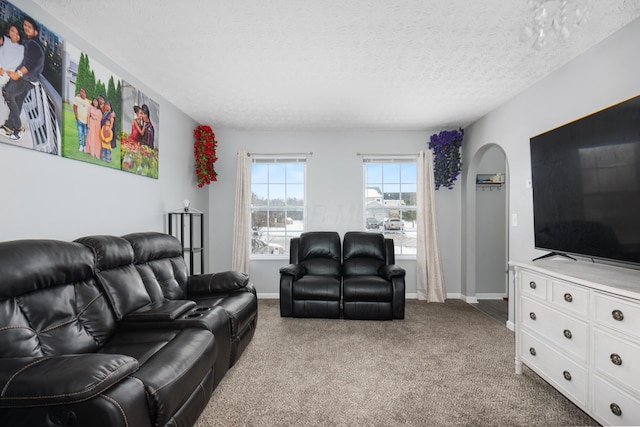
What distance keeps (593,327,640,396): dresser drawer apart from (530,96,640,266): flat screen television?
494 millimetres

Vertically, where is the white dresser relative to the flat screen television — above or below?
below

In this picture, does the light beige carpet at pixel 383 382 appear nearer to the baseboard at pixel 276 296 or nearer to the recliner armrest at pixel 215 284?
the recliner armrest at pixel 215 284

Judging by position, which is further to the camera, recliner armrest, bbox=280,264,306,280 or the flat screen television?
recliner armrest, bbox=280,264,306,280

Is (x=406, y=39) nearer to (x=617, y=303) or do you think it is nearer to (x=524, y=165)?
(x=524, y=165)

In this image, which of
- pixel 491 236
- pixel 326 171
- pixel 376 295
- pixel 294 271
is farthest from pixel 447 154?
pixel 294 271

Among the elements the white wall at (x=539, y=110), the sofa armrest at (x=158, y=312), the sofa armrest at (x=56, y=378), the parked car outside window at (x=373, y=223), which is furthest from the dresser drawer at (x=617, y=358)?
the parked car outside window at (x=373, y=223)

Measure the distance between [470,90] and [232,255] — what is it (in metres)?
3.81

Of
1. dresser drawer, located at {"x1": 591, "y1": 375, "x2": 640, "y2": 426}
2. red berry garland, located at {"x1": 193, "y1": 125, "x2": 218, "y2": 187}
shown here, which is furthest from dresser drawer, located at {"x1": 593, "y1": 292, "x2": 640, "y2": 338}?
red berry garland, located at {"x1": 193, "y1": 125, "x2": 218, "y2": 187}

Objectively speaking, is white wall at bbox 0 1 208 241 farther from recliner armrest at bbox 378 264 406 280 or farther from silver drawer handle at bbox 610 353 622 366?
silver drawer handle at bbox 610 353 622 366

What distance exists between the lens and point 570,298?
69.7 inches

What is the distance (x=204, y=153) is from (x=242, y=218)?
1088 mm

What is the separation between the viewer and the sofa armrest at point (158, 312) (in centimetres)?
188

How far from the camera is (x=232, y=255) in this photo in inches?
177

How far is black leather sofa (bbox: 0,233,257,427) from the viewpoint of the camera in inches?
39.6
